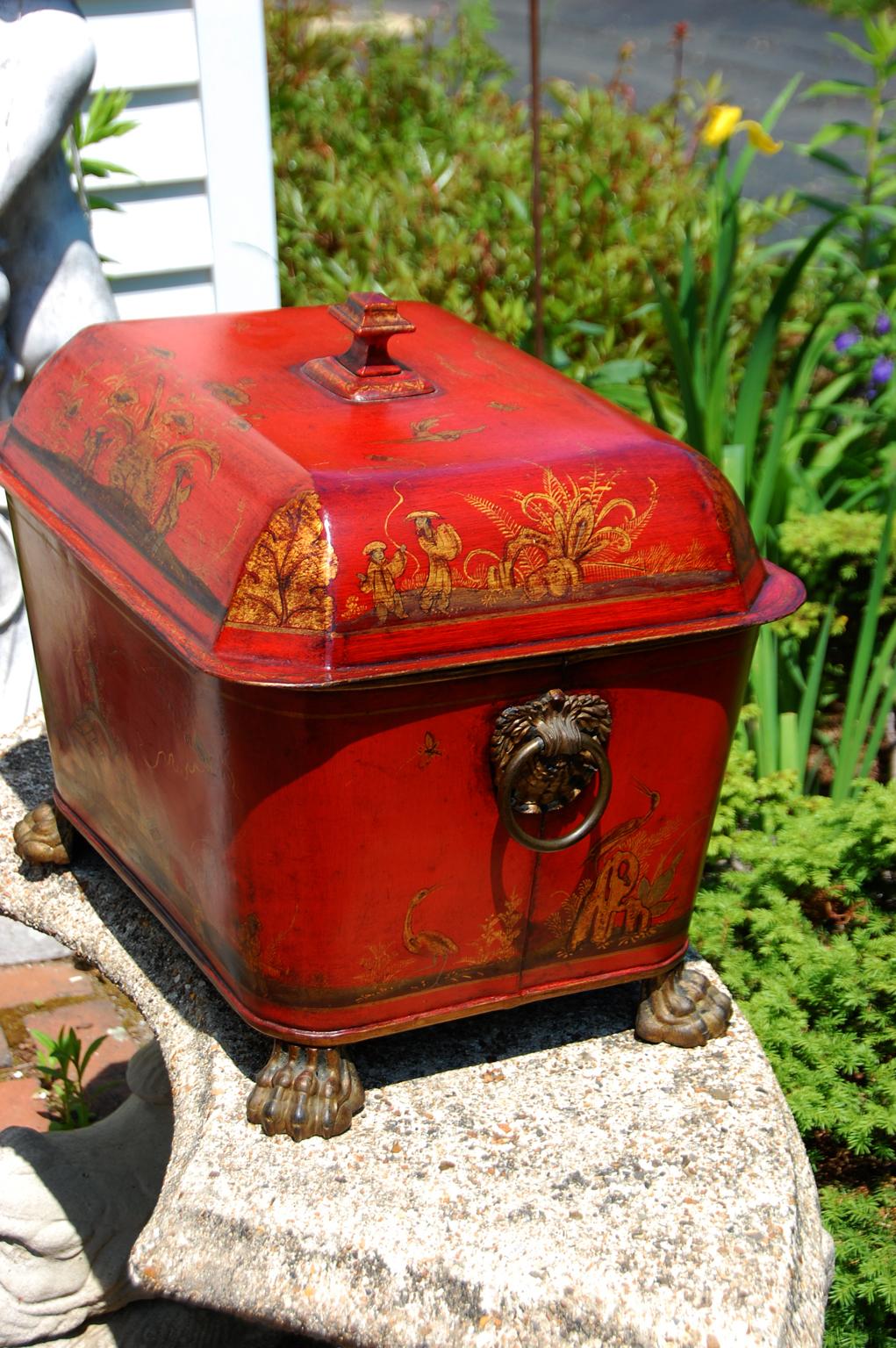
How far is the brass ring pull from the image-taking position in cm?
140

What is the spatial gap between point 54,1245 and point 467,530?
134 cm

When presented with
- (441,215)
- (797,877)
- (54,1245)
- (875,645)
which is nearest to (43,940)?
(54,1245)

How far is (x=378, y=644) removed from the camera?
4.30ft

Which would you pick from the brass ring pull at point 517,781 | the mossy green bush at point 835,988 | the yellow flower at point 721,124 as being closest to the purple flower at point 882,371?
the yellow flower at point 721,124

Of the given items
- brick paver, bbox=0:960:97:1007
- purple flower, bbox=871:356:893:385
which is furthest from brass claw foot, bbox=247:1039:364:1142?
purple flower, bbox=871:356:893:385

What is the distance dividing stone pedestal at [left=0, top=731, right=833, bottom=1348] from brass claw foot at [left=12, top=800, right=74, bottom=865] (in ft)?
0.88

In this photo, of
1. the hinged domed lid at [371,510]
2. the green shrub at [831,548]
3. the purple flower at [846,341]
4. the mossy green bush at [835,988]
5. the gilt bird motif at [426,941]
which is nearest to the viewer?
the hinged domed lid at [371,510]

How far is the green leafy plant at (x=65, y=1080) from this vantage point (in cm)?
252

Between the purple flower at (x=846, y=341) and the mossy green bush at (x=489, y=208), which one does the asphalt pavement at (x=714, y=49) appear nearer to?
the mossy green bush at (x=489, y=208)

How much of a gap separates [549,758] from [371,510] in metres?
0.31

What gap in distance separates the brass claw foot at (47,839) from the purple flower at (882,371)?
2.15 metres

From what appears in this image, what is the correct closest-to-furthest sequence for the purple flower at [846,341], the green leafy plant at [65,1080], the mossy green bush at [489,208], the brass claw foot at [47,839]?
the brass claw foot at [47,839]
the green leafy plant at [65,1080]
the purple flower at [846,341]
the mossy green bush at [489,208]

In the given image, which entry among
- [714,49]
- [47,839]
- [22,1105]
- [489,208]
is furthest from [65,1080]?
[714,49]

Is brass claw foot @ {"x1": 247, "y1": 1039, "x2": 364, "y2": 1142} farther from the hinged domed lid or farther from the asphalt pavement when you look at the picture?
the asphalt pavement
